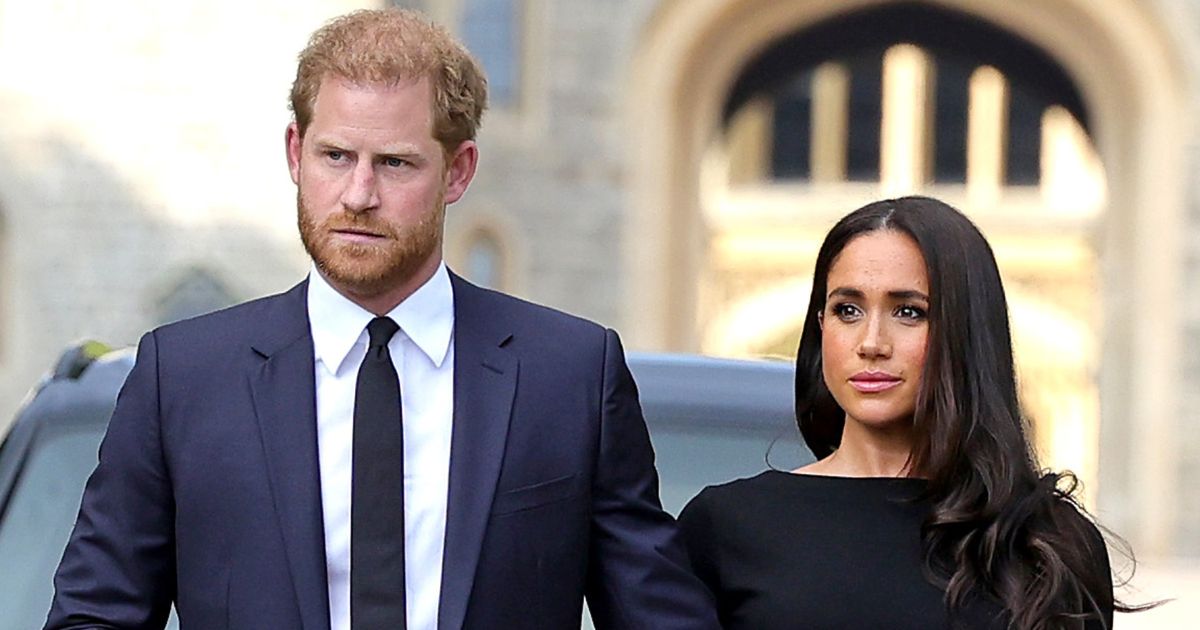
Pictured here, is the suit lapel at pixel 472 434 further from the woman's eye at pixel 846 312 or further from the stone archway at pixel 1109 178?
the stone archway at pixel 1109 178

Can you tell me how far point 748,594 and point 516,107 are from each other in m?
16.1

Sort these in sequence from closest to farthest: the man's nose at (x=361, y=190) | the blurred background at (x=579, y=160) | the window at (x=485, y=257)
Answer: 1. the man's nose at (x=361, y=190)
2. the blurred background at (x=579, y=160)
3. the window at (x=485, y=257)

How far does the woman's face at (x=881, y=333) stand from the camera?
129 inches

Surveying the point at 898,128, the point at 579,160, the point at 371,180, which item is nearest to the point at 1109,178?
the point at 579,160

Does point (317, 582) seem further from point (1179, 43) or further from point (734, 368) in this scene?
point (1179, 43)

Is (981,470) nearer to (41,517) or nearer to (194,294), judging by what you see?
(41,517)

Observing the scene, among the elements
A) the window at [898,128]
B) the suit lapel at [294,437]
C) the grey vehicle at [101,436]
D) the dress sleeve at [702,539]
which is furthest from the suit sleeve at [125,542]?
the window at [898,128]

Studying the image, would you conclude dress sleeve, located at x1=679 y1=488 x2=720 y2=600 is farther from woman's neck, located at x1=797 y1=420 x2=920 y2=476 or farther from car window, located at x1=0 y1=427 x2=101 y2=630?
car window, located at x1=0 y1=427 x2=101 y2=630

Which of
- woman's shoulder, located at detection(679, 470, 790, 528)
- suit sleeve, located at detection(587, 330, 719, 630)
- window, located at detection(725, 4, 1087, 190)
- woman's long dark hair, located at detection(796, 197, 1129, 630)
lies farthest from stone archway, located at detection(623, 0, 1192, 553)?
window, located at detection(725, 4, 1087, 190)

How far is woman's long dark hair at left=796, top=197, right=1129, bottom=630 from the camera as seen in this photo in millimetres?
3242

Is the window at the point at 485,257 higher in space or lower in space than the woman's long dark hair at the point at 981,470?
lower

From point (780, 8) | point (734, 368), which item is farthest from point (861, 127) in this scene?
point (734, 368)

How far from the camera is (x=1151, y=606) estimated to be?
11.7 feet

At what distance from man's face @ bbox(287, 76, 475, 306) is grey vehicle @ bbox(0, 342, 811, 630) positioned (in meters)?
1.34
